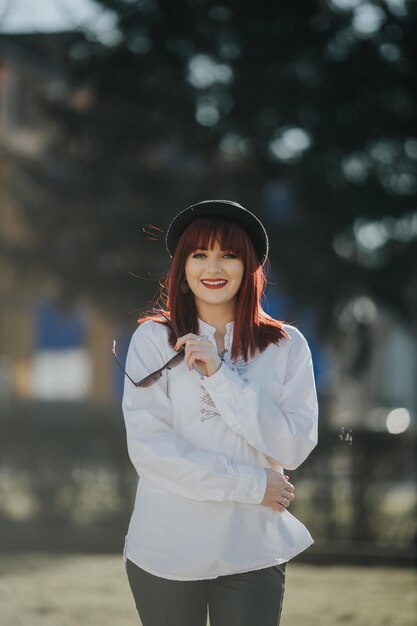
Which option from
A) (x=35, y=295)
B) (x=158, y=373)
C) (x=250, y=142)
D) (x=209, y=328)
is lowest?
(x=158, y=373)

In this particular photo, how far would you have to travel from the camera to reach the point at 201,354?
3.09 m

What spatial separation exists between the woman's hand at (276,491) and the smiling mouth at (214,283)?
542 mm

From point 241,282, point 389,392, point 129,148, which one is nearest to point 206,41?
point 129,148

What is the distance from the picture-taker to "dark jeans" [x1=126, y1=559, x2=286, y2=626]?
10.2 feet

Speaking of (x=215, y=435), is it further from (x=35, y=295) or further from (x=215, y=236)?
(x=35, y=295)

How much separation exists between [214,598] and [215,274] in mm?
913

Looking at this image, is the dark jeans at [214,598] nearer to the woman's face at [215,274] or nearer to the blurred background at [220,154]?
the woman's face at [215,274]

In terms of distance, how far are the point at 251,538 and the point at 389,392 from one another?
36.6 m

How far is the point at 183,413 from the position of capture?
3164mm

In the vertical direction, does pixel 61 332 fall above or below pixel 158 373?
above

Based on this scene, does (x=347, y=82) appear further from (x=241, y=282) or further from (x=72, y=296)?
(x=241, y=282)

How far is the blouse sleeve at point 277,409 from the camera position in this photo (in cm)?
306

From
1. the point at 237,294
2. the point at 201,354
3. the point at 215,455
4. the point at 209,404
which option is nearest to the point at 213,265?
the point at 237,294

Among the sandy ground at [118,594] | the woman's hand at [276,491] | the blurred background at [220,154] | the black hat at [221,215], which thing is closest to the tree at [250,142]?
the blurred background at [220,154]
